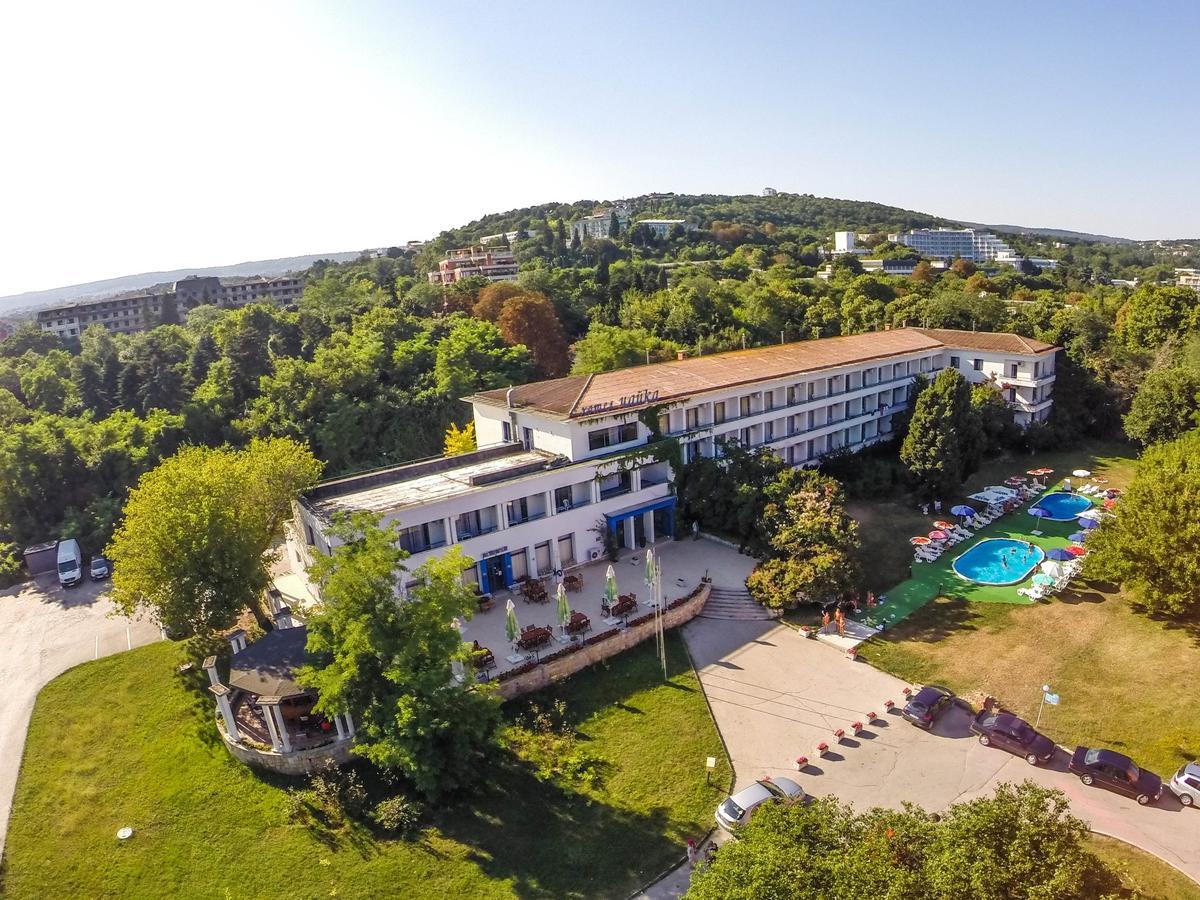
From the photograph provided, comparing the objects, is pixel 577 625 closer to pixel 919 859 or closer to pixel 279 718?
pixel 279 718

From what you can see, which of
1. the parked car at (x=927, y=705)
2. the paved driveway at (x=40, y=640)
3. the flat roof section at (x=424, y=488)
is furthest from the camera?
the flat roof section at (x=424, y=488)

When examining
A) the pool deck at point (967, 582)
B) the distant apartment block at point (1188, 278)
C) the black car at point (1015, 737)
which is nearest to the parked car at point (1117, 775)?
the black car at point (1015, 737)

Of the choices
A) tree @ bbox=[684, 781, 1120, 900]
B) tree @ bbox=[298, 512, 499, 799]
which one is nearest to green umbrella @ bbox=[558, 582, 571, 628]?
tree @ bbox=[298, 512, 499, 799]

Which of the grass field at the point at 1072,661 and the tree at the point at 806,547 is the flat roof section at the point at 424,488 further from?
the grass field at the point at 1072,661

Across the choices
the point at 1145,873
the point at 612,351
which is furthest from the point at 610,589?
the point at 612,351

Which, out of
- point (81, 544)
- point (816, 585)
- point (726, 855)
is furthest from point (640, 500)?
point (81, 544)

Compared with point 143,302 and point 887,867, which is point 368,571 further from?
point 143,302
